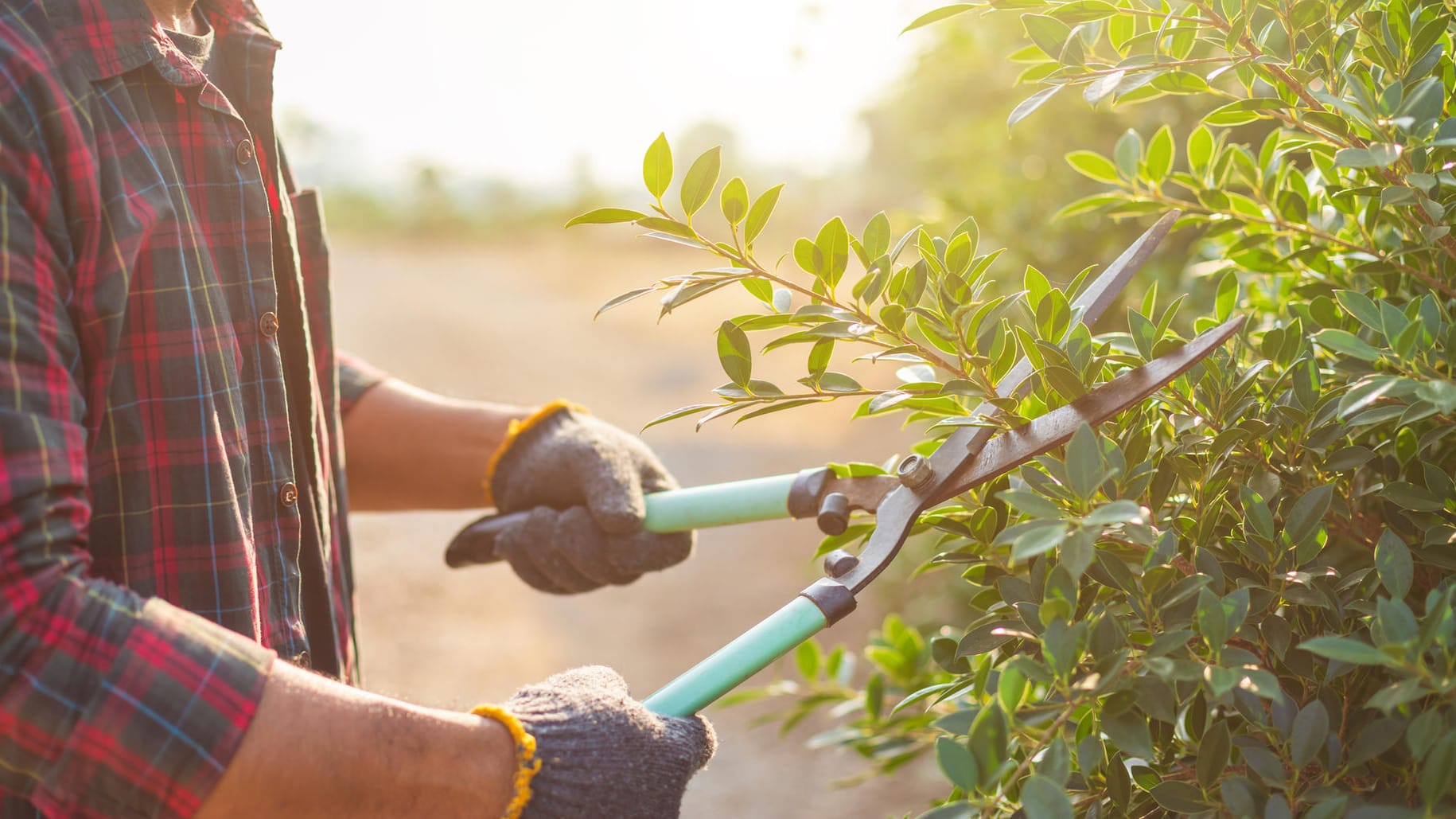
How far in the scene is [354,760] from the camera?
2.90ft

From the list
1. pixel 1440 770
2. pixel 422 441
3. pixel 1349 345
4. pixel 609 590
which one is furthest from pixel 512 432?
pixel 609 590

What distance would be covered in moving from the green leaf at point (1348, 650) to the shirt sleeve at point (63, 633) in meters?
0.77

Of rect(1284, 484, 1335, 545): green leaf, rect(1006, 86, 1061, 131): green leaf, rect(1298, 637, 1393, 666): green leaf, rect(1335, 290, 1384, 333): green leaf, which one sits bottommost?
rect(1298, 637, 1393, 666): green leaf

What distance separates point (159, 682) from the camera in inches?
32.2

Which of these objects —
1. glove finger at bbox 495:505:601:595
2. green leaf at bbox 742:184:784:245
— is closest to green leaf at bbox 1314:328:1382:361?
green leaf at bbox 742:184:784:245

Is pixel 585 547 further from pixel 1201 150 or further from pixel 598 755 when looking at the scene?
pixel 1201 150

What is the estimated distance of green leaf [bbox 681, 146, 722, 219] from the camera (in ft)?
3.06

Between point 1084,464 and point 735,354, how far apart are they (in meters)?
0.35

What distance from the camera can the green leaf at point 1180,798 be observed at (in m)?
0.81

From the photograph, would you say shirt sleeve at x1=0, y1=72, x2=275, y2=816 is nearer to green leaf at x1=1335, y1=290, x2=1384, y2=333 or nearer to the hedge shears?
the hedge shears

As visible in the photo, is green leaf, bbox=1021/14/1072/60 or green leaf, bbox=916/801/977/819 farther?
green leaf, bbox=1021/14/1072/60

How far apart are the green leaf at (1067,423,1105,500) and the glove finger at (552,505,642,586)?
0.84 m

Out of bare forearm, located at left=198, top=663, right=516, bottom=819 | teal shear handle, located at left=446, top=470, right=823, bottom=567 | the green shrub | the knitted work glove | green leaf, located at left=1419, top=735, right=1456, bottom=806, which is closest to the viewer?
green leaf, located at left=1419, top=735, right=1456, bottom=806

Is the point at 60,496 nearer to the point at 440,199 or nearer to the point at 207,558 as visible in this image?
the point at 207,558
